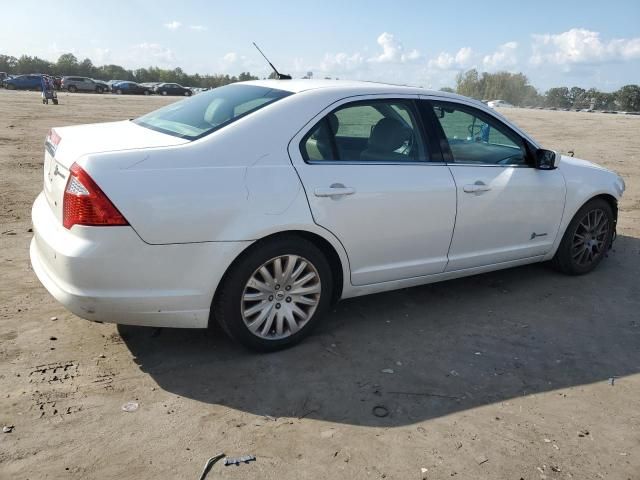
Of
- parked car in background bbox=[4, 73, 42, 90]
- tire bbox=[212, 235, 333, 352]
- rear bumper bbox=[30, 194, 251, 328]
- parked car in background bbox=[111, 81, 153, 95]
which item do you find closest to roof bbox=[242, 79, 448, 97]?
tire bbox=[212, 235, 333, 352]

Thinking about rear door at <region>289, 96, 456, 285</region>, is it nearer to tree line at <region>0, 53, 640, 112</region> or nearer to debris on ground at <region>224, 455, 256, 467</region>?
debris on ground at <region>224, 455, 256, 467</region>

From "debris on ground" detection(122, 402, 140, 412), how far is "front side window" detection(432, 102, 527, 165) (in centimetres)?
276

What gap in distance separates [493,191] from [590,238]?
Result: 162cm

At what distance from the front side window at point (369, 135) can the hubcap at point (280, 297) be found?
2.34ft

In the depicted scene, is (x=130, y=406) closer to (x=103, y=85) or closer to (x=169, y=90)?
(x=103, y=85)

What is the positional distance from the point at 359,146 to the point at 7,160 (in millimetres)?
8713

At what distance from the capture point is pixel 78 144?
10.6 feet

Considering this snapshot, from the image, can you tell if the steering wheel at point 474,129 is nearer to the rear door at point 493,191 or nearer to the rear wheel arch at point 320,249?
the rear door at point 493,191

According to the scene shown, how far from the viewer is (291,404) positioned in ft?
10.0

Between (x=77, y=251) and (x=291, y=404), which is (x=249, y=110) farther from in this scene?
(x=291, y=404)

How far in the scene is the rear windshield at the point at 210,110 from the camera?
136 inches

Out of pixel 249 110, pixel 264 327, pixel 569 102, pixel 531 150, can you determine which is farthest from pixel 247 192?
pixel 569 102

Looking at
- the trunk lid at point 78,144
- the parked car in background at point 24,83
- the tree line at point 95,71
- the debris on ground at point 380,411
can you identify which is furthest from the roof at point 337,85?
the tree line at point 95,71

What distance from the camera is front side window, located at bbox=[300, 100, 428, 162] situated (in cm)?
360
